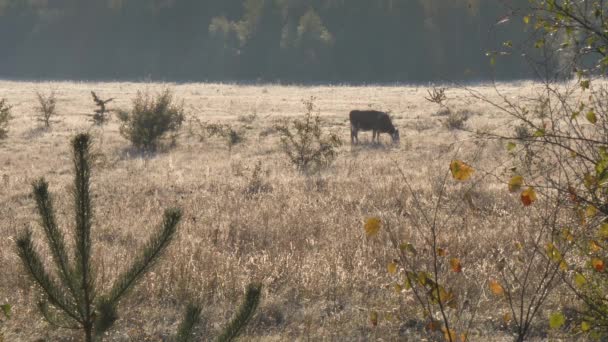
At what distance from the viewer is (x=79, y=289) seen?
279 centimetres

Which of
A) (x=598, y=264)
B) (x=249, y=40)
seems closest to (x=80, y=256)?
(x=598, y=264)

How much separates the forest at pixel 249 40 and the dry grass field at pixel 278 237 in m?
42.6

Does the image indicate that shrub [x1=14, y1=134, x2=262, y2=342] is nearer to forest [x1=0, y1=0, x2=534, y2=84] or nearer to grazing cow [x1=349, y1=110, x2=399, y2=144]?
grazing cow [x1=349, y1=110, x2=399, y2=144]

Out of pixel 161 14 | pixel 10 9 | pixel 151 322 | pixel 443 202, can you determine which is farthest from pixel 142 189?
pixel 10 9

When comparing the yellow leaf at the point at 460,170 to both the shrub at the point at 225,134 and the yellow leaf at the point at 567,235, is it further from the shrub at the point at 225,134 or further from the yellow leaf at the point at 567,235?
the shrub at the point at 225,134

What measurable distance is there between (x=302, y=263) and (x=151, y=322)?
1.52 meters

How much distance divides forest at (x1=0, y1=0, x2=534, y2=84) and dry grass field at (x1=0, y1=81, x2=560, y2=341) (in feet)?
140

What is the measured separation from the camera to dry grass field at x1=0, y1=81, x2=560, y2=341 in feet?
15.9

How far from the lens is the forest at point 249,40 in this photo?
204 feet

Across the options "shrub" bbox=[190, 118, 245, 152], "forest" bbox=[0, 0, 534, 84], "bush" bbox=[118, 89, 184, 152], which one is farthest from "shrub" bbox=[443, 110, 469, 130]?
"forest" bbox=[0, 0, 534, 84]

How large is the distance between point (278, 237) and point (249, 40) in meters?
62.5

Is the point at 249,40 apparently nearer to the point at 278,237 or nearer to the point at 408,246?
the point at 278,237

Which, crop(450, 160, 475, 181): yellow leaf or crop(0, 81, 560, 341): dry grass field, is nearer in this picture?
crop(450, 160, 475, 181): yellow leaf

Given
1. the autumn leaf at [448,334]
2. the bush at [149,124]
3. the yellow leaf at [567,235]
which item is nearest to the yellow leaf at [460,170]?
the yellow leaf at [567,235]
